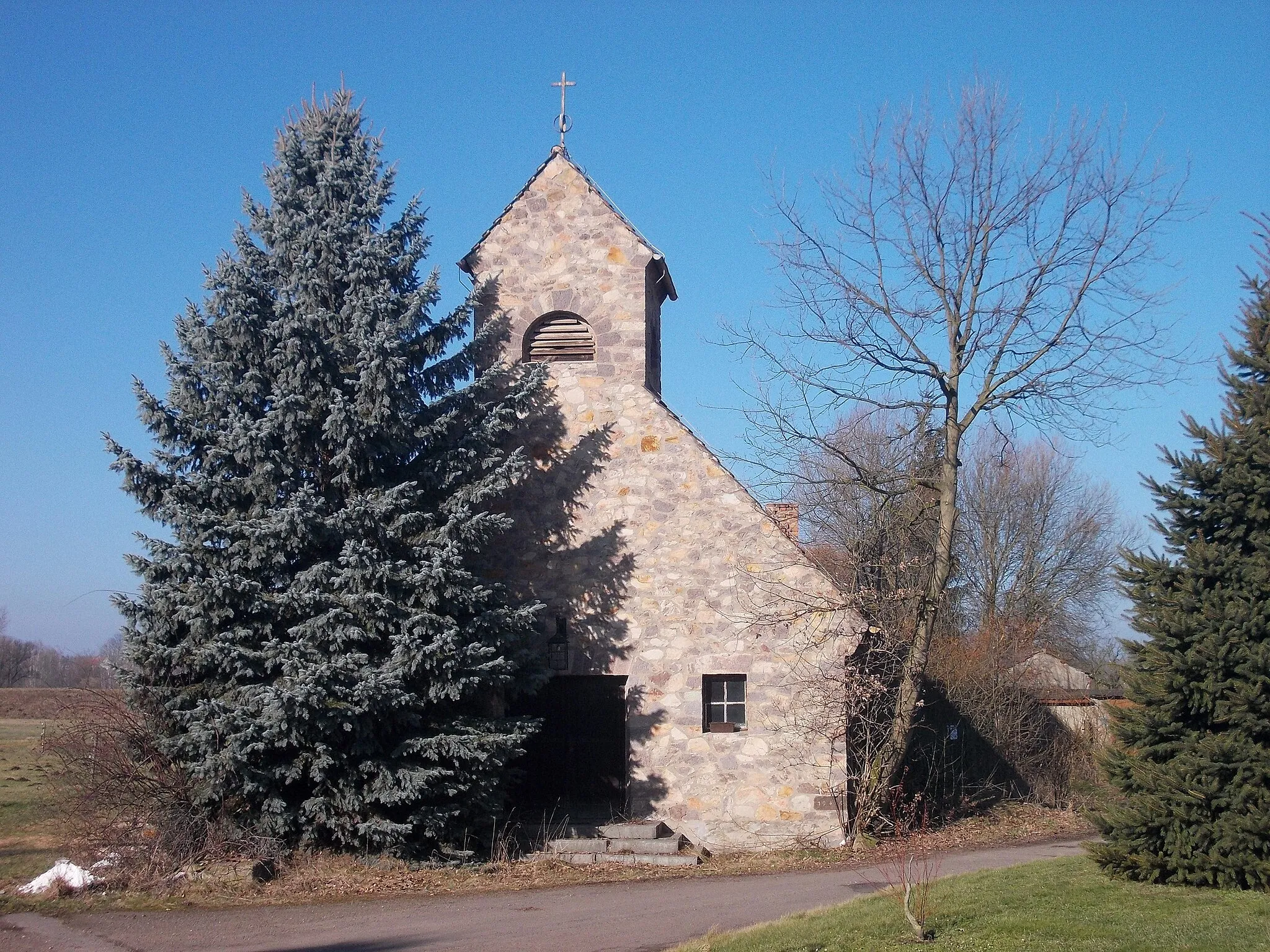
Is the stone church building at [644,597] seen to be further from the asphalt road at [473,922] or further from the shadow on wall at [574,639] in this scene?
the asphalt road at [473,922]

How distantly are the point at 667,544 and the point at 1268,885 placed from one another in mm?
8178

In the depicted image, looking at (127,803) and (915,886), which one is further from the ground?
(127,803)

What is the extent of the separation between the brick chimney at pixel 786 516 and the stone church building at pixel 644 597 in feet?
0.27

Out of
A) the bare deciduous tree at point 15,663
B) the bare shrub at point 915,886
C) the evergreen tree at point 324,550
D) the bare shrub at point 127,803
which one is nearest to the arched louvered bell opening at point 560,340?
the evergreen tree at point 324,550

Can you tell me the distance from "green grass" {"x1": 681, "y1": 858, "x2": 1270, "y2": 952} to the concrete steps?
147 inches

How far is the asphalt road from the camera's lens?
951cm

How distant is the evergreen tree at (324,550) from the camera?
40.1ft

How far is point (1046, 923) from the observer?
8531 mm

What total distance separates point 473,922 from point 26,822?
33.5ft

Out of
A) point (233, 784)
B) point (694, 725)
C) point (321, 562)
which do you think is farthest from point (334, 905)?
point (694, 725)

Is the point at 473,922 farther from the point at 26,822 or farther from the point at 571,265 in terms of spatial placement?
the point at 26,822

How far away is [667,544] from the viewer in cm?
1519

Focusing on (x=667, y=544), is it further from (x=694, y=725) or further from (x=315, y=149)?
(x=315, y=149)

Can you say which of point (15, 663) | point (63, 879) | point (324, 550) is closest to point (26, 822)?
point (63, 879)
